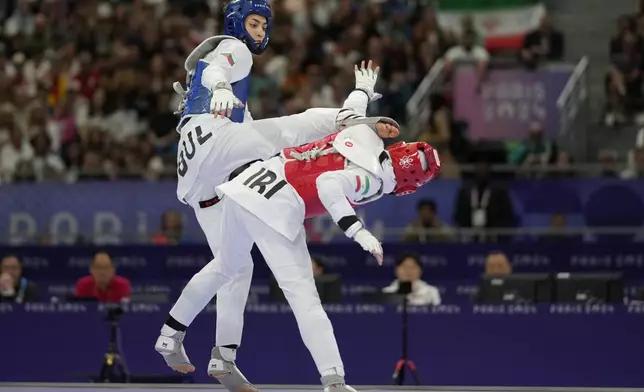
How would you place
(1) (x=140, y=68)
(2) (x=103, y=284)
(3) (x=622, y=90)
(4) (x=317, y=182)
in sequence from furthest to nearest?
(1) (x=140, y=68) → (3) (x=622, y=90) → (2) (x=103, y=284) → (4) (x=317, y=182)

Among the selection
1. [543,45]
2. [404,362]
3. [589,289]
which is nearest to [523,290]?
[589,289]

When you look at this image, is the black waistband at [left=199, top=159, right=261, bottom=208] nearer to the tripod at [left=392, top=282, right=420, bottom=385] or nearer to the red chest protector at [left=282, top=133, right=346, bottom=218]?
the red chest protector at [left=282, top=133, right=346, bottom=218]

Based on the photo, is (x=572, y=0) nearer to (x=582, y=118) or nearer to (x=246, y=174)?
(x=582, y=118)

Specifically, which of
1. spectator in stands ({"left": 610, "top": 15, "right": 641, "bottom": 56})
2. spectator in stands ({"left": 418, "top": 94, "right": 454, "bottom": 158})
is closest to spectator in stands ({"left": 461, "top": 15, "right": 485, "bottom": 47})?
spectator in stands ({"left": 418, "top": 94, "right": 454, "bottom": 158})

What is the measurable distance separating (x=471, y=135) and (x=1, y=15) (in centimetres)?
738

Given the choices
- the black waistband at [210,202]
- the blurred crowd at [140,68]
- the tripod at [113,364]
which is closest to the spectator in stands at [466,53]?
the blurred crowd at [140,68]

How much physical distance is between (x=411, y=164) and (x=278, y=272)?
97cm

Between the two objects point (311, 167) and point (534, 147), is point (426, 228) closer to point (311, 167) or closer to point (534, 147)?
point (534, 147)

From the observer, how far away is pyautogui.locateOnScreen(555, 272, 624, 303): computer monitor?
409 inches

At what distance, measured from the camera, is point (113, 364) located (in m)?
10.1

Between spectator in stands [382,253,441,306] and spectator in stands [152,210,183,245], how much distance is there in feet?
8.86

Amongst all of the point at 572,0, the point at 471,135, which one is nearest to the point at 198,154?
the point at 471,135

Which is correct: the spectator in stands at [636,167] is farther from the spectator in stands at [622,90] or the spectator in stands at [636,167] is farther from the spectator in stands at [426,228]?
the spectator in stands at [426,228]

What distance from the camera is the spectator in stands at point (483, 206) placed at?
12.9m
